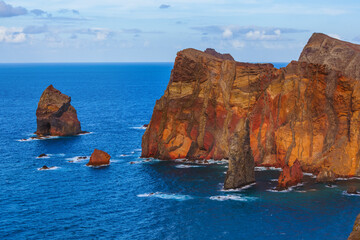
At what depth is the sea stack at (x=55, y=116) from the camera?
151 metres

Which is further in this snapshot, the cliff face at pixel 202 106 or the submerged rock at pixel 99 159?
the cliff face at pixel 202 106

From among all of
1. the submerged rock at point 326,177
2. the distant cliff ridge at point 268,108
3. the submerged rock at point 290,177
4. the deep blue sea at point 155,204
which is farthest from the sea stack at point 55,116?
the submerged rock at point 326,177

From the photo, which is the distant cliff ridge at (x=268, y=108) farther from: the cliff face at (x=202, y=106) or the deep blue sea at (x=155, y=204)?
the deep blue sea at (x=155, y=204)

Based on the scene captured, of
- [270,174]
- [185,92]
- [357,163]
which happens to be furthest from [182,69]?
[357,163]

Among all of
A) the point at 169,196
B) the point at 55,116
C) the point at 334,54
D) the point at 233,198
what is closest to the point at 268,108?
the point at 334,54

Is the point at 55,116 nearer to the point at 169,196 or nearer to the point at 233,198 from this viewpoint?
the point at 169,196

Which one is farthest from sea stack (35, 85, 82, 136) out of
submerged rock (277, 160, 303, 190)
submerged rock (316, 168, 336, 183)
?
submerged rock (316, 168, 336, 183)

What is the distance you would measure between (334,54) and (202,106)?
113 ft

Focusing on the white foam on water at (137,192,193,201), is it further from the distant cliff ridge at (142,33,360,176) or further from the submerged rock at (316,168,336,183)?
the distant cliff ridge at (142,33,360,176)

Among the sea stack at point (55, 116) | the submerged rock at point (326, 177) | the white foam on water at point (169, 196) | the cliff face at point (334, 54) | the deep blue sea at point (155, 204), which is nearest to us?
the deep blue sea at point (155, 204)

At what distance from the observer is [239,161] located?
91438 mm

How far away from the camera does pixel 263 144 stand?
111 meters

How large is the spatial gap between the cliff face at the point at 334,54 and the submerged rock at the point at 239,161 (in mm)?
35175

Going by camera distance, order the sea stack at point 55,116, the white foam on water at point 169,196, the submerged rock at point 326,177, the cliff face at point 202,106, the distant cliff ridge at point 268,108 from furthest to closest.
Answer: the sea stack at point 55,116 → the cliff face at point 202,106 → the distant cliff ridge at point 268,108 → the submerged rock at point 326,177 → the white foam on water at point 169,196
